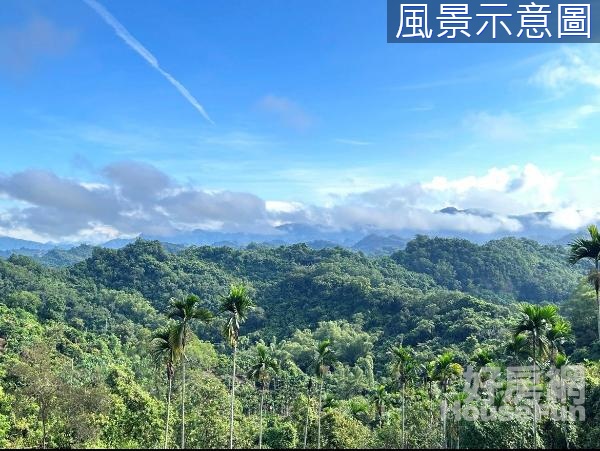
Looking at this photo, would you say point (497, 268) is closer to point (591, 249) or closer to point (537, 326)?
point (591, 249)

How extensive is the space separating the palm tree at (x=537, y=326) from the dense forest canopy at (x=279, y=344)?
12 centimetres

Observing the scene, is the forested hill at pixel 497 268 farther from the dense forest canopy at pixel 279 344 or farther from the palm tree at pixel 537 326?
the palm tree at pixel 537 326

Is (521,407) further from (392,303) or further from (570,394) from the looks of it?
(392,303)

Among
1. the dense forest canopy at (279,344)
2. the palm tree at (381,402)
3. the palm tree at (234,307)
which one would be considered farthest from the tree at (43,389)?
the palm tree at (381,402)

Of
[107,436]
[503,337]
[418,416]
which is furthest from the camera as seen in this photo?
[503,337]

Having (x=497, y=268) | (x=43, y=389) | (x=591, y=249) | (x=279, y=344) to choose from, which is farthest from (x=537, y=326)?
(x=497, y=268)

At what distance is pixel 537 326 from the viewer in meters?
26.3

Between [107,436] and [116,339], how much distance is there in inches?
2511

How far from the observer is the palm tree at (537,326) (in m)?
26.0

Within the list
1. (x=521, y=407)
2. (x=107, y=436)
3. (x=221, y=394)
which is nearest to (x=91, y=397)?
(x=107, y=436)

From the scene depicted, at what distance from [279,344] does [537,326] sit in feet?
253

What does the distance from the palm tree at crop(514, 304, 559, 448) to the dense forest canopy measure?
120mm

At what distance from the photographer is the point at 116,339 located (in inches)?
3720

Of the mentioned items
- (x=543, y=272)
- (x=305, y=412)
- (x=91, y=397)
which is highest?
(x=543, y=272)
